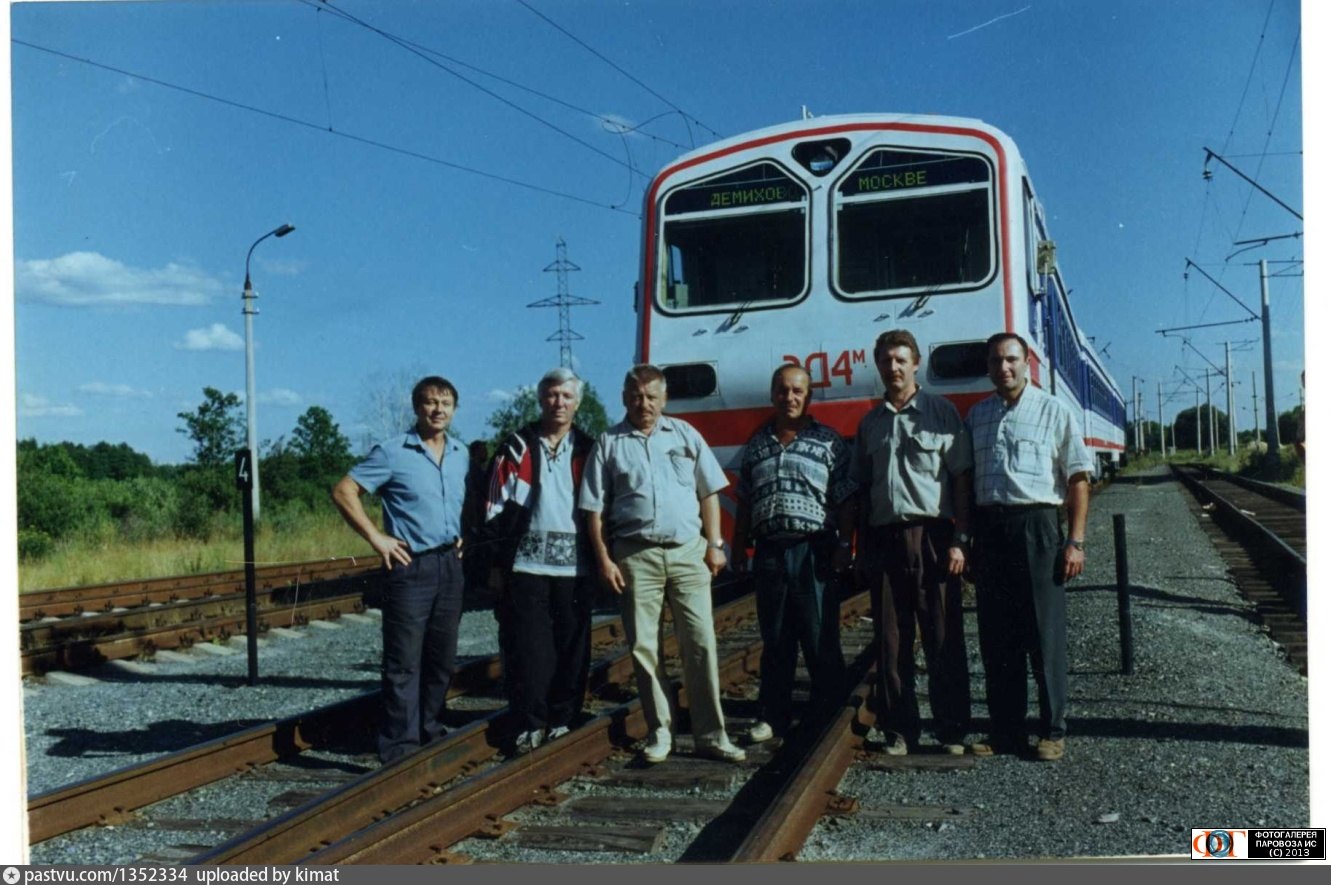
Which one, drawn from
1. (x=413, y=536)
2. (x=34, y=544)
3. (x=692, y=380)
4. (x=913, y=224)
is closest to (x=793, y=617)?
(x=413, y=536)

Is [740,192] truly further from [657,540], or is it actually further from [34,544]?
[34,544]

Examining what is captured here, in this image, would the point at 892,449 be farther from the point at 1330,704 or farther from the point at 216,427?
the point at 216,427

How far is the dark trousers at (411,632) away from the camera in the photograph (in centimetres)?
545

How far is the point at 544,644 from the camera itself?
5.62 metres

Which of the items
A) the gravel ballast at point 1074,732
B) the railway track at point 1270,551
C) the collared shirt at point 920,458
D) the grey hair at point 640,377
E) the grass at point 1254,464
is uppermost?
the grey hair at point 640,377

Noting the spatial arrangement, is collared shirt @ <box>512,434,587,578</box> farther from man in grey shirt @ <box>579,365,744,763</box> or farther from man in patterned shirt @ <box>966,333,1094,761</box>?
man in patterned shirt @ <box>966,333,1094,761</box>

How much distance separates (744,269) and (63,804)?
5.30 meters

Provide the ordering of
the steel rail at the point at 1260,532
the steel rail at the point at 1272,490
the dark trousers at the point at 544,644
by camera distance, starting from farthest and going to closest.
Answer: the steel rail at the point at 1272,490 → the steel rail at the point at 1260,532 → the dark trousers at the point at 544,644

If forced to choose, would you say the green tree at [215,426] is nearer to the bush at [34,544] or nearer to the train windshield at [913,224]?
the bush at [34,544]

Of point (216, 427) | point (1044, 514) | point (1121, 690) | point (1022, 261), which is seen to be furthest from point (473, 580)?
point (216, 427)

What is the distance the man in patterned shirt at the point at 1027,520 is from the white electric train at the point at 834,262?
91.6 inches

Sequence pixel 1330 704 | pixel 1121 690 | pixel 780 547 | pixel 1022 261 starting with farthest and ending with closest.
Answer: pixel 1022 261
pixel 1121 690
pixel 780 547
pixel 1330 704

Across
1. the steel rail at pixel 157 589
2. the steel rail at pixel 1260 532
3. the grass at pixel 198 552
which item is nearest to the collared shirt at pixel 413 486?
the steel rail at pixel 1260 532

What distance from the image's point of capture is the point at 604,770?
17.5 feet
